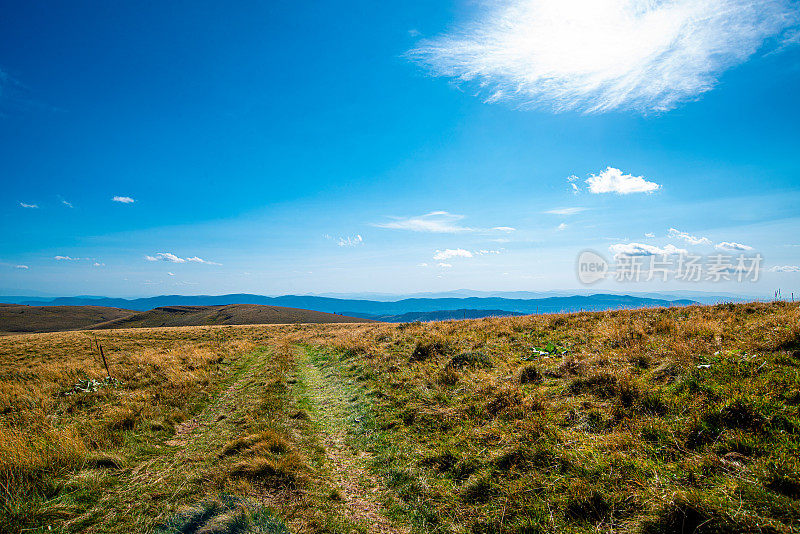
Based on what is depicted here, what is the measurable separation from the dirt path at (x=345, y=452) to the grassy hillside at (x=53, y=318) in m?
191

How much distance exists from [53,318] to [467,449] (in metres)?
239

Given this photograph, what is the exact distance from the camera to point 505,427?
22.7ft

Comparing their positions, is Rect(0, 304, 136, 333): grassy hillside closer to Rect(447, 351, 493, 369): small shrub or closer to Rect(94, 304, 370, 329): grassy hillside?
Rect(94, 304, 370, 329): grassy hillside

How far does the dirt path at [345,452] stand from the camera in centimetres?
538

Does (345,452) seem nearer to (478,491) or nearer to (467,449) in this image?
(467,449)

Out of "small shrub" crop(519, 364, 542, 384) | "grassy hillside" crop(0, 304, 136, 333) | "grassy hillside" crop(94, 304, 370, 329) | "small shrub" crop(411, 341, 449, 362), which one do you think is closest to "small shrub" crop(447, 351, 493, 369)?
"small shrub" crop(411, 341, 449, 362)

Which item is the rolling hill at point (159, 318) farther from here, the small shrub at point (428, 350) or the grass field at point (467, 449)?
the grass field at point (467, 449)

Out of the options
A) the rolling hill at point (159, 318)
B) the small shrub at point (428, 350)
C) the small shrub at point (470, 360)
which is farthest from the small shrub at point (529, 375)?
the rolling hill at point (159, 318)

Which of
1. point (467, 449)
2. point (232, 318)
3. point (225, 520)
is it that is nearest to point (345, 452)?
point (467, 449)

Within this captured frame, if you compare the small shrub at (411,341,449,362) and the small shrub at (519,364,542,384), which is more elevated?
the small shrub at (519,364,542,384)

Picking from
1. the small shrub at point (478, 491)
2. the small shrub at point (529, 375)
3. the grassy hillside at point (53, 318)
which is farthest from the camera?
the grassy hillside at point (53, 318)

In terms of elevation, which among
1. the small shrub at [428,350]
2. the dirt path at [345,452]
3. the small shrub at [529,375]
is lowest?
the dirt path at [345,452]

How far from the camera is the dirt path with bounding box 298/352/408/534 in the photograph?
212 inches

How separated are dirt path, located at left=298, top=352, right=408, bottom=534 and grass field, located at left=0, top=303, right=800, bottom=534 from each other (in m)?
0.04
